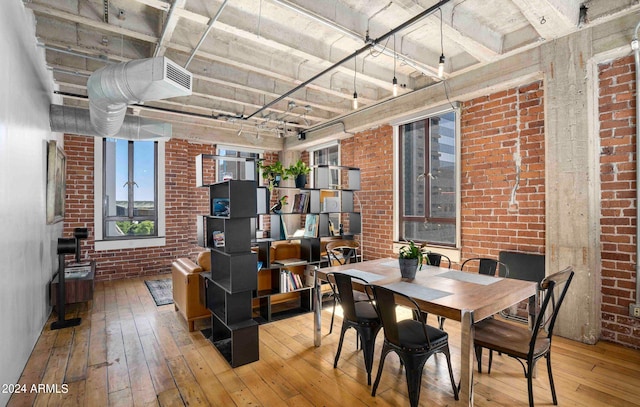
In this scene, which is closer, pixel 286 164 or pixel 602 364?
pixel 602 364

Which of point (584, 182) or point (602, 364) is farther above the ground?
point (584, 182)

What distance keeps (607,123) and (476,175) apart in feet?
4.35

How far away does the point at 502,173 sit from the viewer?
3812 millimetres

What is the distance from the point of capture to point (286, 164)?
25.0 feet

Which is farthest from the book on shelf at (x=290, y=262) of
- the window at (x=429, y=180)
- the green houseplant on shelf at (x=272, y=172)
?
the window at (x=429, y=180)

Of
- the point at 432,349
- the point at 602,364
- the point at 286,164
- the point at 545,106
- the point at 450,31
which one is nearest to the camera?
the point at 432,349

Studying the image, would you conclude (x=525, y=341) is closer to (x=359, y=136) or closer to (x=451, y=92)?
(x=451, y=92)

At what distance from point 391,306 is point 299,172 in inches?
102

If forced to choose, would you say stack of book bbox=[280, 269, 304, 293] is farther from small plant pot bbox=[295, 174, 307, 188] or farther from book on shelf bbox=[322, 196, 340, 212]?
small plant pot bbox=[295, 174, 307, 188]

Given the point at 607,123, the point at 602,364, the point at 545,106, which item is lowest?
the point at 602,364

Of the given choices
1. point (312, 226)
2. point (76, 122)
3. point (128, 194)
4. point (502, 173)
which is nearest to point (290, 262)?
point (312, 226)

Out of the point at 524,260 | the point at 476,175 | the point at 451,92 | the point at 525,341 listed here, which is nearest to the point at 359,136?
the point at 451,92

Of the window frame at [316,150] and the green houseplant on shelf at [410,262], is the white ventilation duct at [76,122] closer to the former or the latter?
the window frame at [316,150]

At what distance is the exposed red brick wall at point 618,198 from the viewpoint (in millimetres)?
2926
